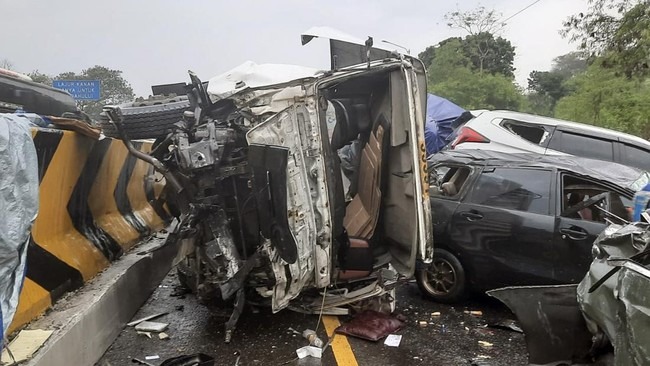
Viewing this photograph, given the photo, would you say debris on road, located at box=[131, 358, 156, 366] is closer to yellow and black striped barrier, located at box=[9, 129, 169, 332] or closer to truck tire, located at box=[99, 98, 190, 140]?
yellow and black striped barrier, located at box=[9, 129, 169, 332]

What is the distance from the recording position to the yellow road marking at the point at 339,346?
4.05 metres

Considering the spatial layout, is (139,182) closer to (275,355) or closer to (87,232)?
(87,232)

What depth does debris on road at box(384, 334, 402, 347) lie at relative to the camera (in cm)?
439

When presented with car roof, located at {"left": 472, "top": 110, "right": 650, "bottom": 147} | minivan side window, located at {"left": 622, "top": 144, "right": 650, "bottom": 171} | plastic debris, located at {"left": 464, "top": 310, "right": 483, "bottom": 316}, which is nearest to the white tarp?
plastic debris, located at {"left": 464, "top": 310, "right": 483, "bottom": 316}

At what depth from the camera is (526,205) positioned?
203 inches

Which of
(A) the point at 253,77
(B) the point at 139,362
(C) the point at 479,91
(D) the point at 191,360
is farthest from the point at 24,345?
(C) the point at 479,91

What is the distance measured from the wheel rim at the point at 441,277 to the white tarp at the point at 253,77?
7.94ft

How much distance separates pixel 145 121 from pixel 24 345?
6.78 ft

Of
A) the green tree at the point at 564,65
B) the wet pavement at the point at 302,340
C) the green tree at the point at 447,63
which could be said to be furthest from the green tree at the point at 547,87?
the wet pavement at the point at 302,340

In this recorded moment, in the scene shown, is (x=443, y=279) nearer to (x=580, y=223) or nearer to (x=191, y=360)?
(x=580, y=223)

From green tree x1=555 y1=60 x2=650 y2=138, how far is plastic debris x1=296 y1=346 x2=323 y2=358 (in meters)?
14.2

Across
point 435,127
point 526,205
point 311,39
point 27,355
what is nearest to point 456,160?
point 526,205

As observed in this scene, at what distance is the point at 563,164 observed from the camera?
5371 mm

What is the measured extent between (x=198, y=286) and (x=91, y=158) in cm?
151
